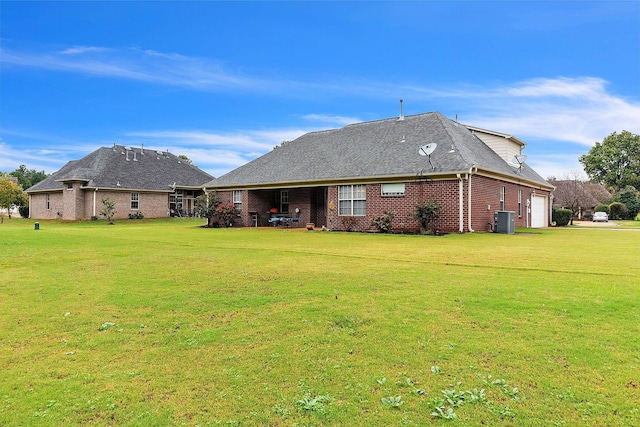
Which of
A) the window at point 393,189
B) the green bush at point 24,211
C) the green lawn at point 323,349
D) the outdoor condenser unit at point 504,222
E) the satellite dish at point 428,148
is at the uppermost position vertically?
the satellite dish at point 428,148

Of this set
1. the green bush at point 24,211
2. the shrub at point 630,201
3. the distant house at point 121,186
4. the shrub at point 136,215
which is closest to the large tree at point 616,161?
the shrub at point 630,201

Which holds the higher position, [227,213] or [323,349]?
[227,213]

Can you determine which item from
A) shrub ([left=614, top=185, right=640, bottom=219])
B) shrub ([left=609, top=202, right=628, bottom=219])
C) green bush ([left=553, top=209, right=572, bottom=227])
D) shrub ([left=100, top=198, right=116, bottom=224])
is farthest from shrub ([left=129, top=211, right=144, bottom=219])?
shrub ([left=614, top=185, right=640, bottom=219])

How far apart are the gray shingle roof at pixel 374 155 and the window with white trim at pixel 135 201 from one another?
12254 mm

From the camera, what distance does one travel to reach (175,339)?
14.0 feet

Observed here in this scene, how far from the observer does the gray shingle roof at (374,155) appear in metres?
19.1

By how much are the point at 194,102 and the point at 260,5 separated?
13.5 m

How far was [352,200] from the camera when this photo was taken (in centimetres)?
2117

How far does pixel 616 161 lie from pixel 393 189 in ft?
211

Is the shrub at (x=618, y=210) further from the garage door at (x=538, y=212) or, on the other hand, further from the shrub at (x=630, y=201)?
the garage door at (x=538, y=212)

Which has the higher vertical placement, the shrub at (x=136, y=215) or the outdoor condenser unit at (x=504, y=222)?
the shrub at (x=136, y=215)

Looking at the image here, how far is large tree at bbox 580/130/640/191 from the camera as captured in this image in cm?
6338

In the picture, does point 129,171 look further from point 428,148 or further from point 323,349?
point 323,349

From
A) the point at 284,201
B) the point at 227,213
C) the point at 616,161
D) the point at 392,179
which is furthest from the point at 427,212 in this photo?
the point at 616,161
